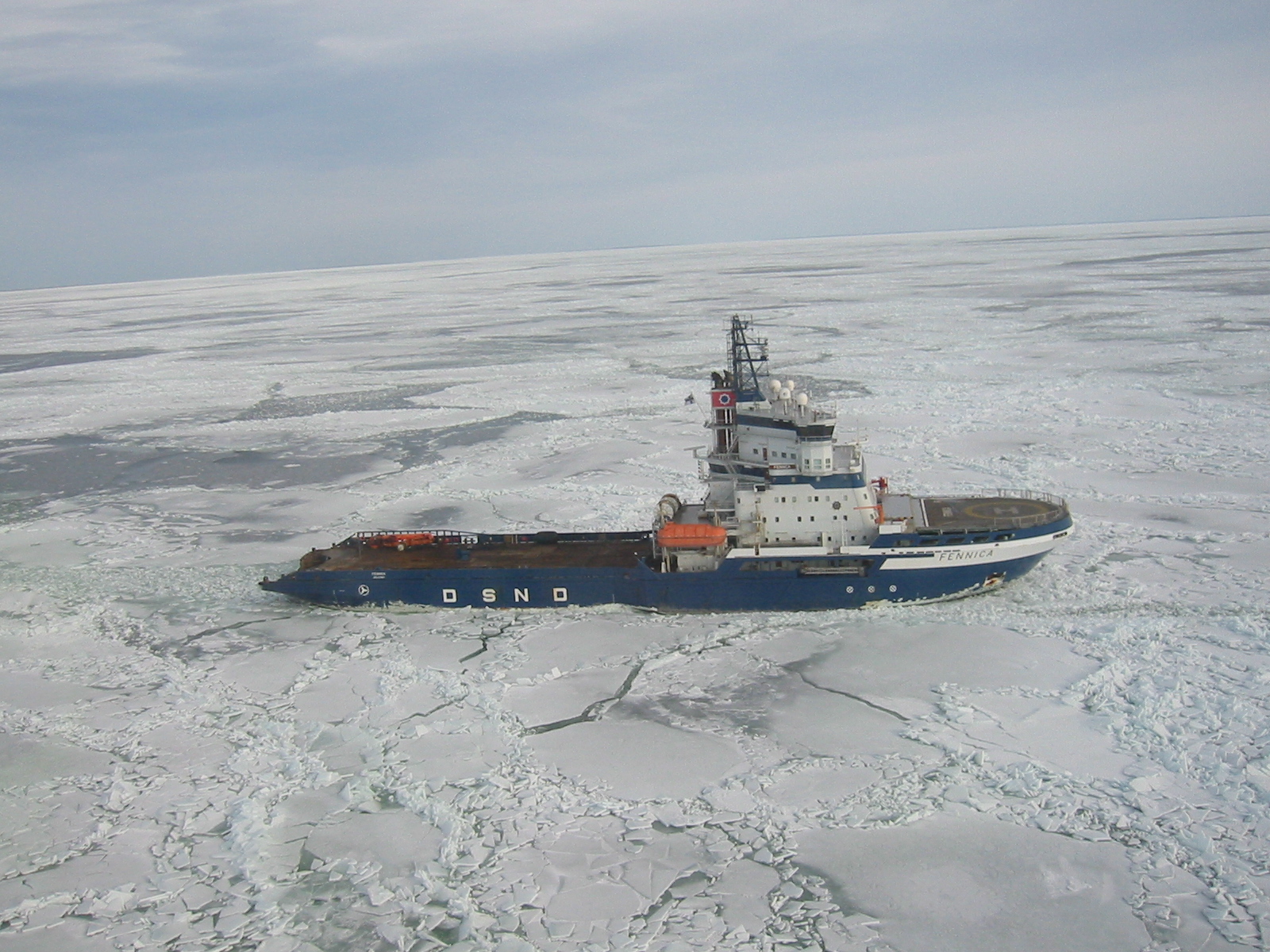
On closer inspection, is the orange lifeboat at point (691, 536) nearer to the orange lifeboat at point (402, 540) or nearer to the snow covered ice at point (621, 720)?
the snow covered ice at point (621, 720)

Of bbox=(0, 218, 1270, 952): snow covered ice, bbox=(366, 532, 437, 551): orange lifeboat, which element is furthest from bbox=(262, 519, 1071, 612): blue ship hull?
bbox=(366, 532, 437, 551): orange lifeboat

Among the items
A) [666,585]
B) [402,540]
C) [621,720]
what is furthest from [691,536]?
[402,540]

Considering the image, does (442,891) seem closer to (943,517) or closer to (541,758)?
(541,758)

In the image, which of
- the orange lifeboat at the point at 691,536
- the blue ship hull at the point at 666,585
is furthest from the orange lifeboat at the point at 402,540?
the orange lifeboat at the point at 691,536

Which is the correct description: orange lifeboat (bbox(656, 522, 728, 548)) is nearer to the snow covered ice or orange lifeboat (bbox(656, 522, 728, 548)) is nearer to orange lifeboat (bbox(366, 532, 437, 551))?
the snow covered ice

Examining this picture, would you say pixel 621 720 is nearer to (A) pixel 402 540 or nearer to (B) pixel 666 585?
(B) pixel 666 585
